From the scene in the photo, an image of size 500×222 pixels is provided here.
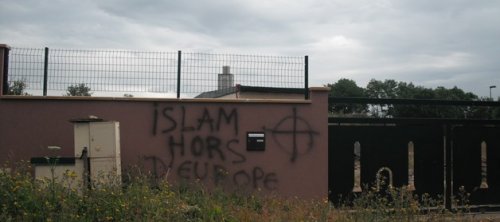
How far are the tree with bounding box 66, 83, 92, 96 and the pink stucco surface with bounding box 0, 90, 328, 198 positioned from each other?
1.27 feet

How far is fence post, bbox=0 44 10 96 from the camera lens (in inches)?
375

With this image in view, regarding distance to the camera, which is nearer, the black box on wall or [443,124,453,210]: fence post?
the black box on wall

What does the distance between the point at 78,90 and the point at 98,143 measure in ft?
6.74

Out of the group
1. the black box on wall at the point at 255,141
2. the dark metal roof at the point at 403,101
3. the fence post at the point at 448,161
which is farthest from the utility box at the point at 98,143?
the fence post at the point at 448,161

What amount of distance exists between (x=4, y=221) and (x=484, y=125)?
33.3ft

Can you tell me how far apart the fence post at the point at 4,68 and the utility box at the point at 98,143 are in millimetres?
1894

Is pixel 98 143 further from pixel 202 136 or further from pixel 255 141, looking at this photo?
pixel 255 141

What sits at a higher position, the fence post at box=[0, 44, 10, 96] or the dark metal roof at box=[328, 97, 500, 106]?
the fence post at box=[0, 44, 10, 96]

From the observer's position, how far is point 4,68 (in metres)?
9.60

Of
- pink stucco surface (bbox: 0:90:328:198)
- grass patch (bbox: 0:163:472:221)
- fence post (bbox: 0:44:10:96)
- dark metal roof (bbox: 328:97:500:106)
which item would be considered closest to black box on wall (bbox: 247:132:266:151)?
pink stucco surface (bbox: 0:90:328:198)

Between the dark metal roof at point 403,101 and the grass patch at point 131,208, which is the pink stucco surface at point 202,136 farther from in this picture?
the grass patch at point 131,208

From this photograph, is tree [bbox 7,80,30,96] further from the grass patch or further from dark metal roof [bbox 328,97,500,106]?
dark metal roof [bbox 328,97,500,106]

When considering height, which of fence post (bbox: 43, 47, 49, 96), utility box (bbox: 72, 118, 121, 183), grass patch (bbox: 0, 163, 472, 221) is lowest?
grass patch (bbox: 0, 163, 472, 221)

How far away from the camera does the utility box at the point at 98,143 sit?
868cm
